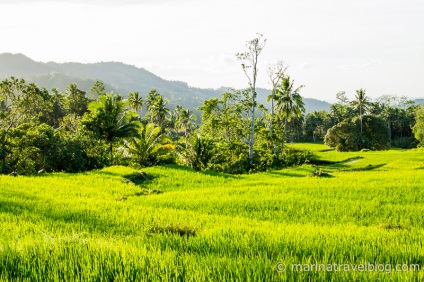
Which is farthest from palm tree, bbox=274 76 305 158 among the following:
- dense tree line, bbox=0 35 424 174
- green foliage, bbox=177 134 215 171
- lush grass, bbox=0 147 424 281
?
lush grass, bbox=0 147 424 281

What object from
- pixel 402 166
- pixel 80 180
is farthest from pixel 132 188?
pixel 402 166

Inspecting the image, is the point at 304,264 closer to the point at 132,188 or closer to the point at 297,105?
the point at 132,188

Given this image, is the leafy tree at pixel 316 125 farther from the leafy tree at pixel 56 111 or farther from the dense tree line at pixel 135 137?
the leafy tree at pixel 56 111

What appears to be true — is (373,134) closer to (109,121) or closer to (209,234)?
(109,121)

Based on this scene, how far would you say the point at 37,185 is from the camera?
45.4 feet

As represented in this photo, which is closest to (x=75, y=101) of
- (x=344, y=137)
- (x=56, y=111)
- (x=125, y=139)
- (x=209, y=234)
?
(x=56, y=111)

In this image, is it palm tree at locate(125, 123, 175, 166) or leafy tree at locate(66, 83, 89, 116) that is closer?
palm tree at locate(125, 123, 175, 166)

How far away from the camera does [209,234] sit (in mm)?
4855

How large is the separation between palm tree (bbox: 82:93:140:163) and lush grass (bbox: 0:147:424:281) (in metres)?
11.5

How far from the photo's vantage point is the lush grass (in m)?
3.05

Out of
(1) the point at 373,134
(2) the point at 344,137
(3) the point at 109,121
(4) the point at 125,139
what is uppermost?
(3) the point at 109,121

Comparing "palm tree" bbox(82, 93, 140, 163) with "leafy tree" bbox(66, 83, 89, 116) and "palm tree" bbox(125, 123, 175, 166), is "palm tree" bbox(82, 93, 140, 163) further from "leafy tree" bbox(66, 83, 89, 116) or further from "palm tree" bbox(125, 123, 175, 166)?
"leafy tree" bbox(66, 83, 89, 116)

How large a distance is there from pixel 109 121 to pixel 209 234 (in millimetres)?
23900

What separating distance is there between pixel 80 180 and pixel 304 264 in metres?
15.5
